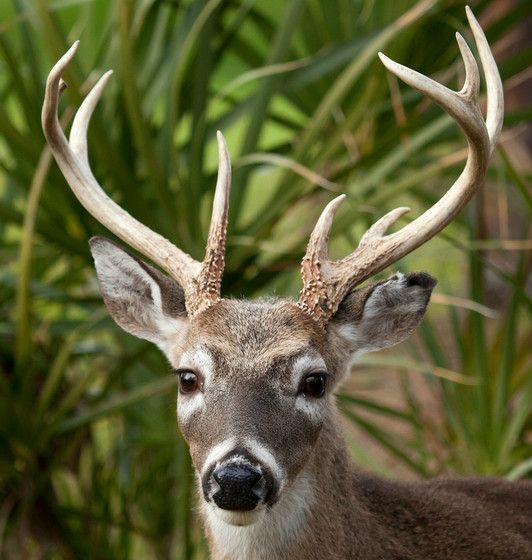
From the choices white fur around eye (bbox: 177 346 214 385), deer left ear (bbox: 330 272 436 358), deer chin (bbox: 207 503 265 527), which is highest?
white fur around eye (bbox: 177 346 214 385)

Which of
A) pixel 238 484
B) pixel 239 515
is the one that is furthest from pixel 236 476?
pixel 239 515

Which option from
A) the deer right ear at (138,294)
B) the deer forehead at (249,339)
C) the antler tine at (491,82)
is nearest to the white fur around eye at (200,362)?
the deer forehead at (249,339)

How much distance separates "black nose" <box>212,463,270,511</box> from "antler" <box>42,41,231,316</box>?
0.82m

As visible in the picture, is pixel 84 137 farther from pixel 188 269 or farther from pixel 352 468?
pixel 352 468

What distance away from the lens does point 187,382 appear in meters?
4.13

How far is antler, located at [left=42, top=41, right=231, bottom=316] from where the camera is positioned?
4.33 meters

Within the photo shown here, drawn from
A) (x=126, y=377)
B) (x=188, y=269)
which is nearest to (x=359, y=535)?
(x=188, y=269)

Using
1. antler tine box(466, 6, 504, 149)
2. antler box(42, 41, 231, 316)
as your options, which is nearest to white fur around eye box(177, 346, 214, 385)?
antler box(42, 41, 231, 316)

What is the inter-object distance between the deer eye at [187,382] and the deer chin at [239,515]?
420mm

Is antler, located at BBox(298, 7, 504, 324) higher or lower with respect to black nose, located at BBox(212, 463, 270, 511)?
higher

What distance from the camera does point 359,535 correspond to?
419 cm

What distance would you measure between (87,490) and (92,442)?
10.6 inches

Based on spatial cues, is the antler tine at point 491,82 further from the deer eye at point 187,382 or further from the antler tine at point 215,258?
the deer eye at point 187,382

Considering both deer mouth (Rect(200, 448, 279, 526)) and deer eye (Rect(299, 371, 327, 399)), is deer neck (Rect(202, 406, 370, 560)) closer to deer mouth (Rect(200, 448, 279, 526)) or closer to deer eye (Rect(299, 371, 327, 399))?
deer eye (Rect(299, 371, 327, 399))
